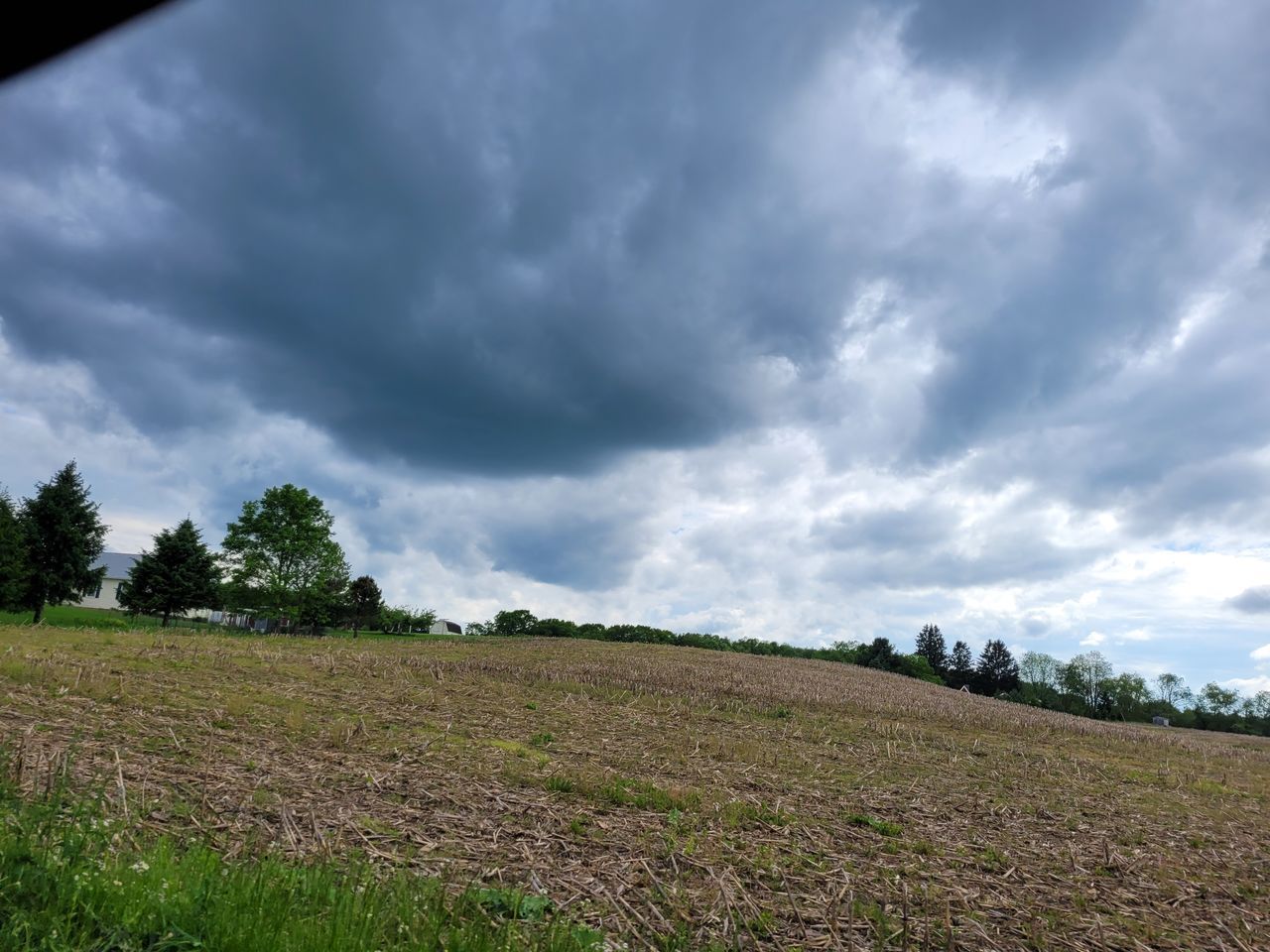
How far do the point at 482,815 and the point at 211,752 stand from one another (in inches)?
162

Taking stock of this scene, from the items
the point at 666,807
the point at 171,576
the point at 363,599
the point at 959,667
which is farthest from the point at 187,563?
the point at 959,667

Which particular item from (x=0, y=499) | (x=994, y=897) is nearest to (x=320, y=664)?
(x=994, y=897)

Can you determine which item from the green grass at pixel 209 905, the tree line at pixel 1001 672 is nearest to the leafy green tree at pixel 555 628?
the tree line at pixel 1001 672

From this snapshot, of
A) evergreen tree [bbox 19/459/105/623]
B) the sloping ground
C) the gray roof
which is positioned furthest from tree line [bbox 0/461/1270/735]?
the gray roof

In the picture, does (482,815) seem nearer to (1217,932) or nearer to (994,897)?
(994,897)

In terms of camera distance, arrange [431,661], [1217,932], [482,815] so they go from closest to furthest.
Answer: [1217,932] < [482,815] < [431,661]

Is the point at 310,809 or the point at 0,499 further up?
the point at 0,499

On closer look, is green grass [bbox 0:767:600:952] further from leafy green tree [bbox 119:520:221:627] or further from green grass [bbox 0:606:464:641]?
leafy green tree [bbox 119:520:221:627]

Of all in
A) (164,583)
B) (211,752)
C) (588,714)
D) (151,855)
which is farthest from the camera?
(164,583)

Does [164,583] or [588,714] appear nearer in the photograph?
[588,714]

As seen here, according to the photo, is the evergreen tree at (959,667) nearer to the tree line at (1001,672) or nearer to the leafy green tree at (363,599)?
the tree line at (1001,672)

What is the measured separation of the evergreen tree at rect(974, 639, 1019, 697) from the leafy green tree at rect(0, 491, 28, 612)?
389 feet

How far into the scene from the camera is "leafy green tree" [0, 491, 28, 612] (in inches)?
1641

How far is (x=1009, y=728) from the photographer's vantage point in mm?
29250
